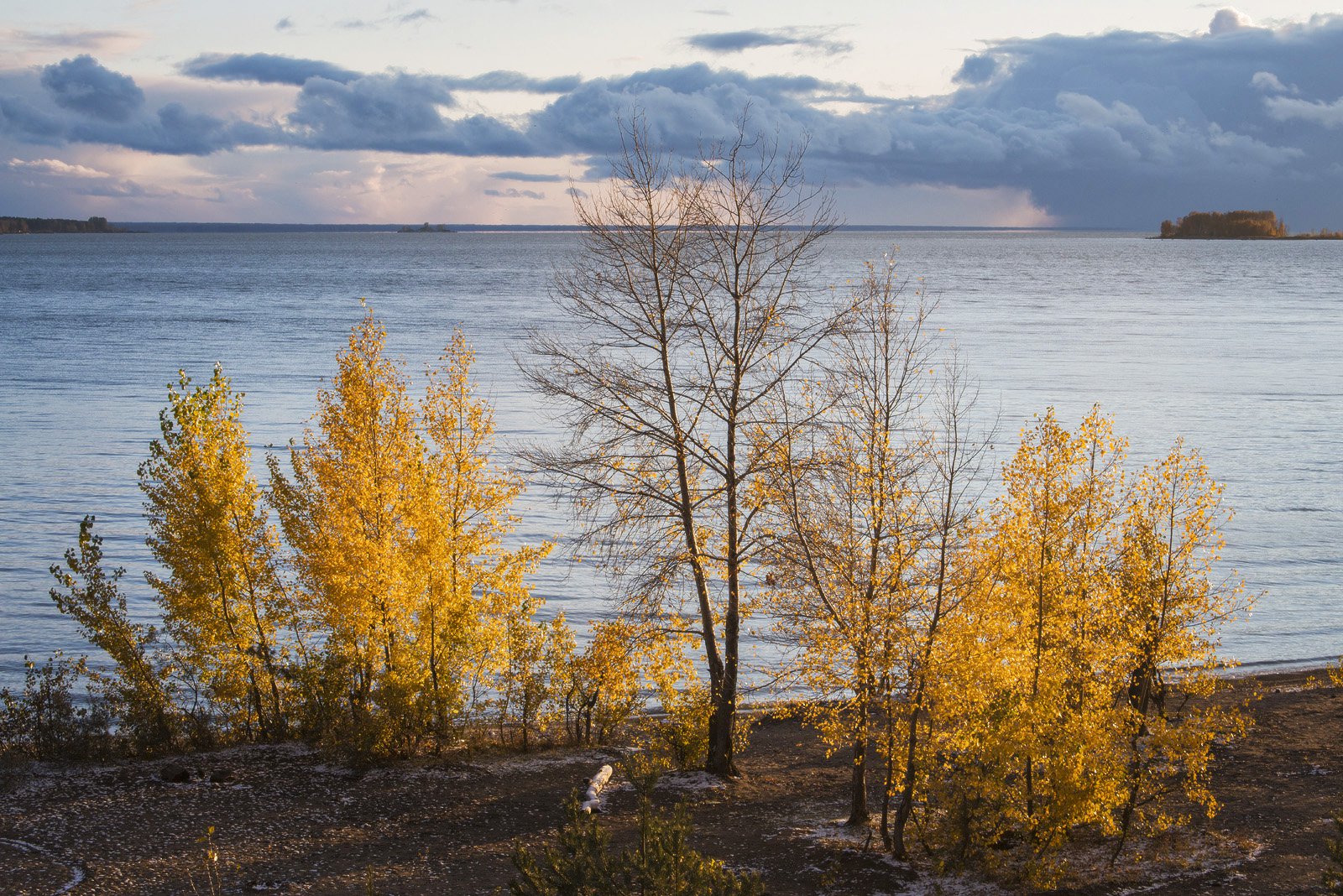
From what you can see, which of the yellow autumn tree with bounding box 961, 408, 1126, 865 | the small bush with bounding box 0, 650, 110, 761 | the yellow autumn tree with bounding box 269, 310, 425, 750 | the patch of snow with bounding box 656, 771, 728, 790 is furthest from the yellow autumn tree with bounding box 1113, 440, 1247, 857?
the small bush with bounding box 0, 650, 110, 761

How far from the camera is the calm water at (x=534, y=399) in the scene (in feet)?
112

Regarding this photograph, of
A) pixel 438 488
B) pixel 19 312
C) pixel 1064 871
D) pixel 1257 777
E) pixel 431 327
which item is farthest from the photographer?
pixel 19 312

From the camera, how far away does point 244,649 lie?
2080 cm

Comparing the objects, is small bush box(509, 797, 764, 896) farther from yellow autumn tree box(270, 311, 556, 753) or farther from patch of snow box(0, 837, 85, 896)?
yellow autumn tree box(270, 311, 556, 753)

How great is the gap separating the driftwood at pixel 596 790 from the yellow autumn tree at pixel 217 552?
6708 millimetres

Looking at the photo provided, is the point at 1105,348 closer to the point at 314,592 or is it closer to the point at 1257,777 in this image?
the point at 1257,777

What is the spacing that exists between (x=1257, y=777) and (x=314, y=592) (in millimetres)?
16694

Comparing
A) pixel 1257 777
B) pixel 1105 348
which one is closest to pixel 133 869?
pixel 1257 777

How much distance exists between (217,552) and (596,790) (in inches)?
315

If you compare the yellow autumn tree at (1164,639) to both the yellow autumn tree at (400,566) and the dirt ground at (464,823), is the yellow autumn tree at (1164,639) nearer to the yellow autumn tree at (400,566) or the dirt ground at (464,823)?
the dirt ground at (464,823)

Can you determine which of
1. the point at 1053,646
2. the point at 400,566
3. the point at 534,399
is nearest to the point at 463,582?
the point at 400,566

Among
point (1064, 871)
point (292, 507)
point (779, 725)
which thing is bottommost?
point (779, 725)

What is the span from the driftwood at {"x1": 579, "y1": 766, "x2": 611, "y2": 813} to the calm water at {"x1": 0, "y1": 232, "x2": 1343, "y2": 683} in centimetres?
1174

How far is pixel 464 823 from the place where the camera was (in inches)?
690
